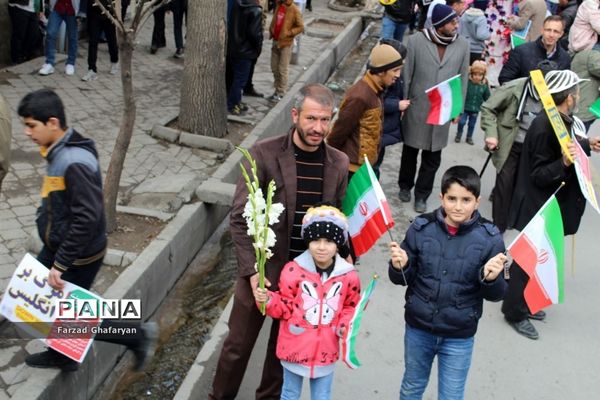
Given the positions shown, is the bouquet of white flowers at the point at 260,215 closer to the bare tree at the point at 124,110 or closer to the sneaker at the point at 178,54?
the bare tree at the point at 124,110

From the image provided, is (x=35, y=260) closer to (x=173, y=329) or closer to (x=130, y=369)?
(x=130, y=369)

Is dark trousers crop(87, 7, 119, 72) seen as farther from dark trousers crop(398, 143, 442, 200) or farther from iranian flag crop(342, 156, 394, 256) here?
iranian flag crop(342, 156, 394, 256)

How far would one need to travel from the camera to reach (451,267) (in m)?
3.96

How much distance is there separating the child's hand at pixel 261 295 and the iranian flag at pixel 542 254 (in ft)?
4.80

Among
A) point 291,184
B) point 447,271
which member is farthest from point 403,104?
point 447,271

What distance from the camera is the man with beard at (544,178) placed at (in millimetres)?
5414

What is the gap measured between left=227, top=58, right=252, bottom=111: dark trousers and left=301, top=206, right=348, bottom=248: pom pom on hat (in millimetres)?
5839

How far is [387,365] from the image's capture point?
17.3ft

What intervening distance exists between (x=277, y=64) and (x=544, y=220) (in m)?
6.54

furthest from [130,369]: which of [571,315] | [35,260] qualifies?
[571,315]

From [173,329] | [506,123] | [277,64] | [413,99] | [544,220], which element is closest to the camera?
[544,220]

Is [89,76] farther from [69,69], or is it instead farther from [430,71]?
[430,71]

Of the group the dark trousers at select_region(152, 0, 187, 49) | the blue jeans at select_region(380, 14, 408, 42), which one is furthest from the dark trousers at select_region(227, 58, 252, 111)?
the blue jeans at select_region(380, 14, 408, 42)

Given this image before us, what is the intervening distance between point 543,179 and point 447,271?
1.81 metres
